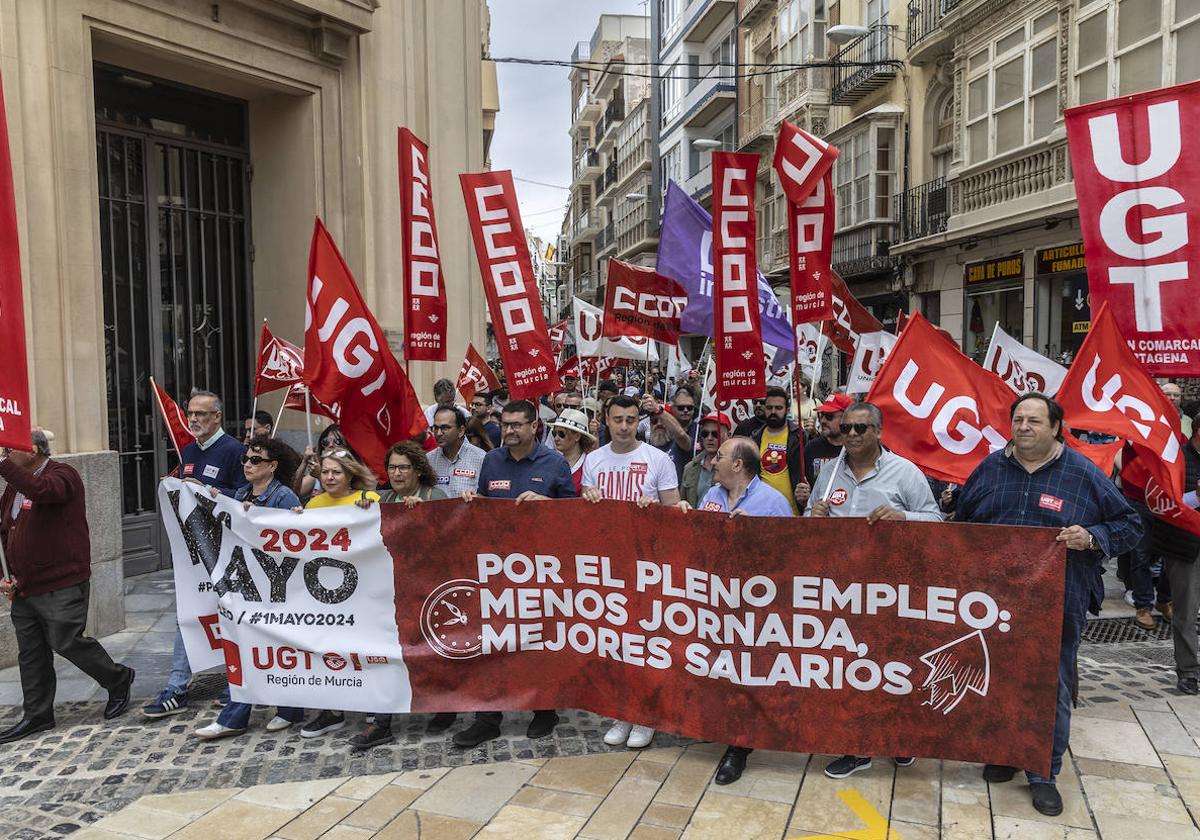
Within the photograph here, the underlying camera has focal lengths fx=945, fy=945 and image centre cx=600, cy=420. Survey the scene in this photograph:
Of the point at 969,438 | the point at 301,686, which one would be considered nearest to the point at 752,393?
the point at 969,438

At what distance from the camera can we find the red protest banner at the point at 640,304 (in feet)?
30.8

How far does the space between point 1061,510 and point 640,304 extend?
569 centimetres

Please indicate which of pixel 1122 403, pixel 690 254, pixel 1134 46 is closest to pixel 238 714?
pixel 1122 403

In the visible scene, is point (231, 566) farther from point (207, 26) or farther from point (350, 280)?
point (207, 26)

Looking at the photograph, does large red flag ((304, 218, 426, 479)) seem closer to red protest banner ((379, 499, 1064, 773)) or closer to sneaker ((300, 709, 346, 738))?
red protest banner ((379, 499, 1064, 773))

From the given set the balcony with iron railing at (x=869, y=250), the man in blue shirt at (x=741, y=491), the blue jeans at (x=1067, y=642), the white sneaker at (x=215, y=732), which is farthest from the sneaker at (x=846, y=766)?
the balcony with iron railing at (x=869, y=250)

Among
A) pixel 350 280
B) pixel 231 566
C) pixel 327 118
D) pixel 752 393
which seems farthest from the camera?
pixel 327 118

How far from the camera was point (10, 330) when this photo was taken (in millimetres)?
4559

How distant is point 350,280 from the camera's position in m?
6.10

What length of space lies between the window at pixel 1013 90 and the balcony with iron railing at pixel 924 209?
139 cm

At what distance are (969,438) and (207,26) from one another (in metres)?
7.24

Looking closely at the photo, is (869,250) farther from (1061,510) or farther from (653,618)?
(653,618)

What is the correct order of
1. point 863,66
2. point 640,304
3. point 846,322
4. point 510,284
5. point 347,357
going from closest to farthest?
1. point 347,357
2. point 510,284
3. point 640,304
4. point 846,322
5. point 863,66

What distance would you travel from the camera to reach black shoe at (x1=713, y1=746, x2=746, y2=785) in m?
4.45
